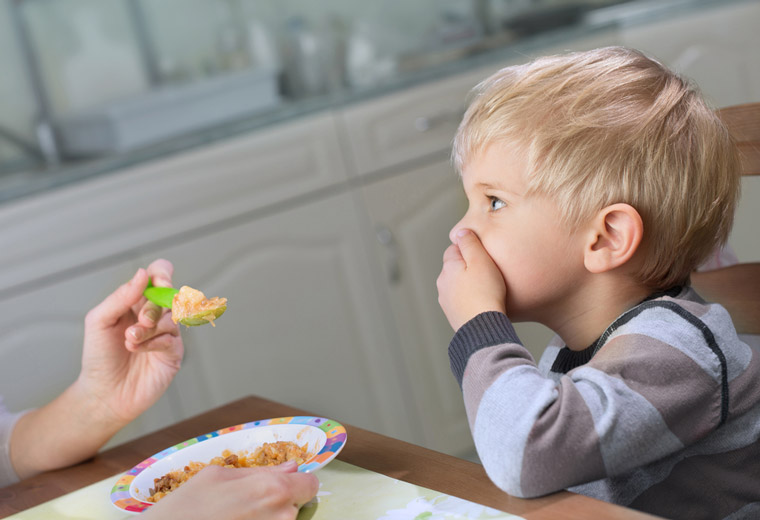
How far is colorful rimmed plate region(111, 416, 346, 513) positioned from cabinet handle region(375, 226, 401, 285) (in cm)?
136

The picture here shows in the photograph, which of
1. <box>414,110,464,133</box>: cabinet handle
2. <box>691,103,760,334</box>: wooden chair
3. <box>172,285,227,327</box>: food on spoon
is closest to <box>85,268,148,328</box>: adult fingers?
<box>172,285,227,327</box>: food on spoon

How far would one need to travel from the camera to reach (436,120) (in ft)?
7.30

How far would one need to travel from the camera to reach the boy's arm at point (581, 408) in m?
0.66

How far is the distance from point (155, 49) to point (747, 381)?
223 centimetres

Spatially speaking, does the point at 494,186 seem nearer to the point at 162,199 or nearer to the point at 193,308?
the point at 193,308

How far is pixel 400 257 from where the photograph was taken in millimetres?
2217

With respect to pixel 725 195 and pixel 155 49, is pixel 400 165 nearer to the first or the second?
pixel 155 49

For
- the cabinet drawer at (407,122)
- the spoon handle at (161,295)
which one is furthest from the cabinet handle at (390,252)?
the spoon handle at (161,295)

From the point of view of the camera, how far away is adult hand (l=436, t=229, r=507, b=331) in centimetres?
79

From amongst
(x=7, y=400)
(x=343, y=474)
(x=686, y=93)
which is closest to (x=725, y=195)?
(x=686, y=93)

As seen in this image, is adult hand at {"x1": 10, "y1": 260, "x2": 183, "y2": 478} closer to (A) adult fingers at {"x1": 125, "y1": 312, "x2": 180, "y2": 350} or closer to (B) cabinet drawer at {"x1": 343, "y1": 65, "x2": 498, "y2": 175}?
(A) adult fingers at {"x1": 125, "y1": 312, "x2": 180, "y2": 350}

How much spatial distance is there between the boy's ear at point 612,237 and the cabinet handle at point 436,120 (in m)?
1.41

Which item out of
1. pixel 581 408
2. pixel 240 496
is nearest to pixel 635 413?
pixel 581 408

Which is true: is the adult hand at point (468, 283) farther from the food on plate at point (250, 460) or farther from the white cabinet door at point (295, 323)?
the white cabinet door at point (295, 323)
